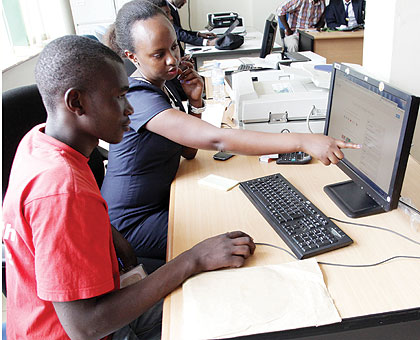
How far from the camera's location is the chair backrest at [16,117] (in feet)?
4.25

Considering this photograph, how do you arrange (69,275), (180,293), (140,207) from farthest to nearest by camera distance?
(140,207), (180,293), (69,275)

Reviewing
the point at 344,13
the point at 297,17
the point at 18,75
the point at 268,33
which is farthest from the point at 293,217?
the point at 344,13

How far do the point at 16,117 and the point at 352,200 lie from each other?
1.14m

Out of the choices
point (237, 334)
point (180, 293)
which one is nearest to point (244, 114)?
point (180, 293)

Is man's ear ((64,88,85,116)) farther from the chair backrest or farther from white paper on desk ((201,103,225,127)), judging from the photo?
white paper on desk ((201,103,225,127))

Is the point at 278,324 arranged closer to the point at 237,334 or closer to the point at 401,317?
the point at 237,334

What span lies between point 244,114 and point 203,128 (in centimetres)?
39

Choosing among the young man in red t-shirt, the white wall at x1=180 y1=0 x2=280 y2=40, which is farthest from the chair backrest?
the white wall at x1=180 y1=0 x2=280 y2=40

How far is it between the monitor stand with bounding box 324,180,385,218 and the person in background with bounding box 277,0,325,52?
4161 mm

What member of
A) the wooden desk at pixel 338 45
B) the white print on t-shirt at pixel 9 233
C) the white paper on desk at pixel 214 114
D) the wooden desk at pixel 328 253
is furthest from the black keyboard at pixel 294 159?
the wooden desk at pixel 338 45

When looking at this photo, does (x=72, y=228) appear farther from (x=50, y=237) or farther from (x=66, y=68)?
(x=66, y=68)

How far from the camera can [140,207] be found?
4.36 ft

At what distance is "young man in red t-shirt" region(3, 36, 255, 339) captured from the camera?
0.69 meters

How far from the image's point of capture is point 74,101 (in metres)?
0.78
